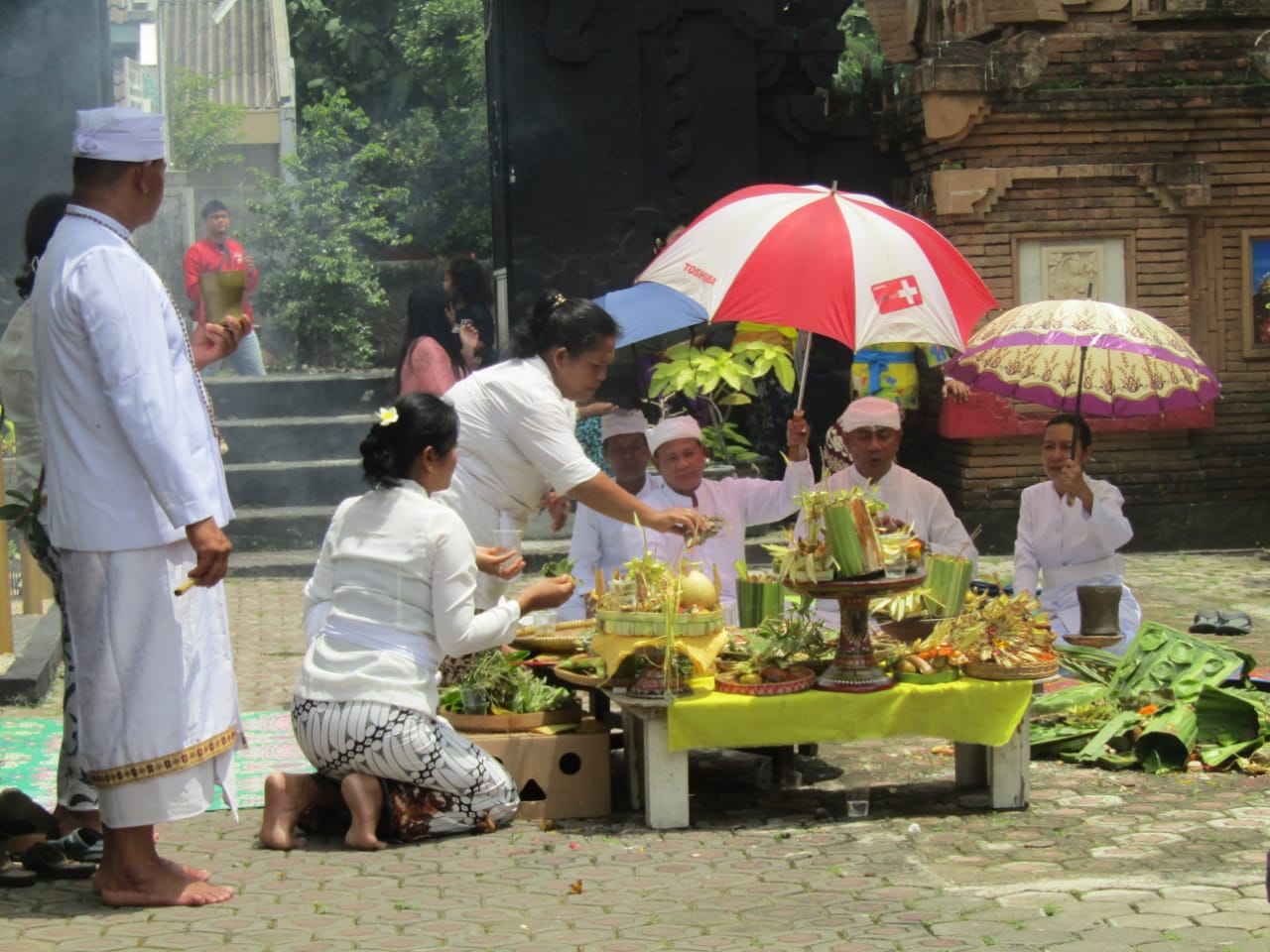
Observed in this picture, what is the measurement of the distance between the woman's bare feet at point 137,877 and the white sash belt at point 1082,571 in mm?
4736

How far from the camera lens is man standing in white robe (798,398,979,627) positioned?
7.97 m

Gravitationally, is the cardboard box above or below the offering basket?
below

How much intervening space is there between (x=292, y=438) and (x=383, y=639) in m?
8.84

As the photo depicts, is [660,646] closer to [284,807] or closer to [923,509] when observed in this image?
[284,807]

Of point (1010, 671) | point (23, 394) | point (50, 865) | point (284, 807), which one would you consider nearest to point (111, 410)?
point (50, 865)

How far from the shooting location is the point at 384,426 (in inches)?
232

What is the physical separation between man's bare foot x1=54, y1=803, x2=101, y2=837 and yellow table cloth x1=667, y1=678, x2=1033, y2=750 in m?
Result: 1.88

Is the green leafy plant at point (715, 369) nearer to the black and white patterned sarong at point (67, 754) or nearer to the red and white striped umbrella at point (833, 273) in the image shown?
the red and white striped umbrella at point (833, 273)

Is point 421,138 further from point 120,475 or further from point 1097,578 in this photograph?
point 120,475

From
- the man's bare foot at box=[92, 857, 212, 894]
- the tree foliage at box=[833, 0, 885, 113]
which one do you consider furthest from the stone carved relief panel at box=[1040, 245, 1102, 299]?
the man's bare foot at box=[92, 857, 212, 894]

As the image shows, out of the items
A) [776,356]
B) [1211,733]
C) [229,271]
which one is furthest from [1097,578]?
[229,271]

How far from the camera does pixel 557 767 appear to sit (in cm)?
620

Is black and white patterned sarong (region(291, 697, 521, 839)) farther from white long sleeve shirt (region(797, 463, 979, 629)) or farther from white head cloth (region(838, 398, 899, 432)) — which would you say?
white head cloth (region(838, 398, 899, 432))

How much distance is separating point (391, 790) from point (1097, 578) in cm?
397
